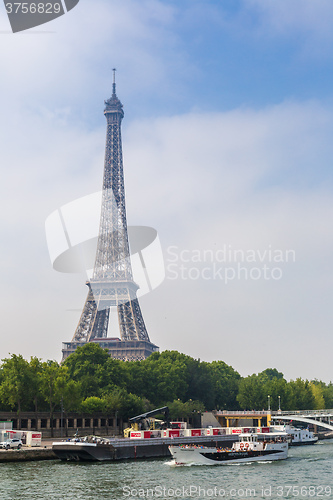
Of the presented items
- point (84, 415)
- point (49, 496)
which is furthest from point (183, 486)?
point (84, 415)

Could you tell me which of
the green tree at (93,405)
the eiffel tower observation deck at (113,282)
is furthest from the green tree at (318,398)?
the green tree at (93,405)

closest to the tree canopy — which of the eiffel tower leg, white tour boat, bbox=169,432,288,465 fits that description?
the eiffel tower leg

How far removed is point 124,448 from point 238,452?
40.6 feet

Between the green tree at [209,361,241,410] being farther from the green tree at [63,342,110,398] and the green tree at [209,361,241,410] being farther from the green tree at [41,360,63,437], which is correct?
the green tree at [41,360,63,437]

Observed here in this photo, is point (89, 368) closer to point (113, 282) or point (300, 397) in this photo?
point (113, 282)

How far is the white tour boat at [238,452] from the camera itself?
61.1m

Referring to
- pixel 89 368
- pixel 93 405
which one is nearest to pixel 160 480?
pixel 93 405

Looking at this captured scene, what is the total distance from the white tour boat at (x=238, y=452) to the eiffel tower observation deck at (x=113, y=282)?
73720mm

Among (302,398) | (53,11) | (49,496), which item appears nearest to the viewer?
(53,11)

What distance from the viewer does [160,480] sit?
1917 inches

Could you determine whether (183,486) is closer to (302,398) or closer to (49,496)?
(49,496)

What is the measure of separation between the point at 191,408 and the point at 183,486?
220 ft

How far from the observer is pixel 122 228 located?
163 meters

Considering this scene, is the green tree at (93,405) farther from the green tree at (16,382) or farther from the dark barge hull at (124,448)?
the dark barge hull at (124,448)
